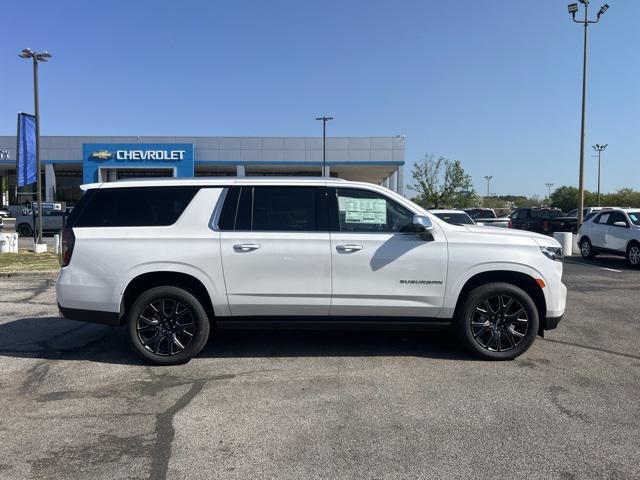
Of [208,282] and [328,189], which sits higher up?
[328,189]

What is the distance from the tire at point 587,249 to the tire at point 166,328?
14.6m

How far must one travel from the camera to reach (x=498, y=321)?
539 centimetres

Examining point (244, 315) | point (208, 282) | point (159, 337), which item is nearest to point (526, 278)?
point (244, 315)

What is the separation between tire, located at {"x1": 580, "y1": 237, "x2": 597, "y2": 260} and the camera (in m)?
16.2

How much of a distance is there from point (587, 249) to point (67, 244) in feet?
51.7

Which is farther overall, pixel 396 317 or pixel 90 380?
pixel 396 317

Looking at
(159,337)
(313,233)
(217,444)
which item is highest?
(313,233)

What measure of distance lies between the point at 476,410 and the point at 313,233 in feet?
7.42

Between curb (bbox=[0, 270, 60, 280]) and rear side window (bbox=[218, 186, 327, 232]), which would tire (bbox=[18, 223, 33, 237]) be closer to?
curb (bbox=[0, 270, 60, 280])

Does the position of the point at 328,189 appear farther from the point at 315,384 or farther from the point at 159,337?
the point at 159,337

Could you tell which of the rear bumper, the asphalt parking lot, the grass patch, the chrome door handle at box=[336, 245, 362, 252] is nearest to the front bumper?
the asphalt parking lot

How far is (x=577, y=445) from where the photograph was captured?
11.8 ft

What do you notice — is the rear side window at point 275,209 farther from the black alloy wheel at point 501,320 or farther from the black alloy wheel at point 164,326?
the black alloy wheel at point 501,320

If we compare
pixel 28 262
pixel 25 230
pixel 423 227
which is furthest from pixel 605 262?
pixel 25 230
